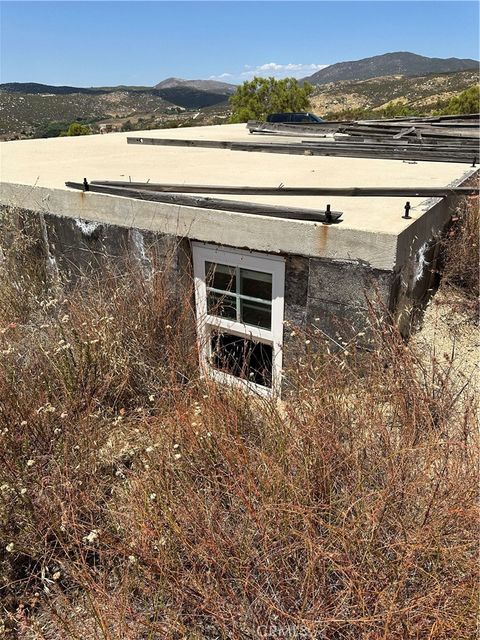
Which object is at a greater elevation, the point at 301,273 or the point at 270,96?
the point at 270,96

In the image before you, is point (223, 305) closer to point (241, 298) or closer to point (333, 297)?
point (241, 298)

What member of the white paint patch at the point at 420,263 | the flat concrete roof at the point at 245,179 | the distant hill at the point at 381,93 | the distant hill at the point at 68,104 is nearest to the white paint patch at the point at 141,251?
the flat concrete roof at the point at 245,179

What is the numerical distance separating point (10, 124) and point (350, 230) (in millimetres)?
53606

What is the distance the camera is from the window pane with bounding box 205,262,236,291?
4.11 m

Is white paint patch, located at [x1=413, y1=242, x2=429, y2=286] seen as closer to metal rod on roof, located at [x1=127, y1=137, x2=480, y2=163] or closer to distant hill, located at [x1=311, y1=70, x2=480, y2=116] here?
metal rod on roof, located at [x1=127, y1=137, x2=480, y2=163]

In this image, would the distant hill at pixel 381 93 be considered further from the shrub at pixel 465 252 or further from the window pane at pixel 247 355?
the window pane at pixel 247 355

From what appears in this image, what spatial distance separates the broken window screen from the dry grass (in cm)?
128

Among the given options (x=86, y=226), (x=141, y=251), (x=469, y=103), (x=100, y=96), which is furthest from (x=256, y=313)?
(x=100, y=96)

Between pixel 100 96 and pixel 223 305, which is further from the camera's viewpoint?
pixel 100 96

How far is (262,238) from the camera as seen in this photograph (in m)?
3.67

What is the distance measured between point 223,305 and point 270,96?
84.2 feet

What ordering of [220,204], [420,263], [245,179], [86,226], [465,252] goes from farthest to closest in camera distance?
[245,179] → [465,252] → [86,226] → [420,263] → [220,204]

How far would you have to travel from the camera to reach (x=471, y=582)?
5.45 feet

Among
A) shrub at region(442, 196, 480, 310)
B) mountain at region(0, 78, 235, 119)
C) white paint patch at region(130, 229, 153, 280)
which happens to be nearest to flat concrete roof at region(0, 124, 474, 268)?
white paint patch at region(130, 229, 153, 280)
